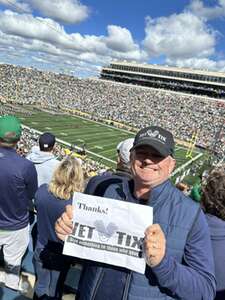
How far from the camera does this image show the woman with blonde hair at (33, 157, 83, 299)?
332 cm

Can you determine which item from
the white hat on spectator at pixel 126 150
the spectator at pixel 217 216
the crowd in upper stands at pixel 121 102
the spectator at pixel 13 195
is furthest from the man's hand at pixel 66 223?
the crowd in upper stands at pixel 121 102

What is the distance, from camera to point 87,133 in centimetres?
4969

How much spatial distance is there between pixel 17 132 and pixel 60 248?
48.1 inches

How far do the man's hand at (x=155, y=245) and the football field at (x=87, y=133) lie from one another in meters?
32.5

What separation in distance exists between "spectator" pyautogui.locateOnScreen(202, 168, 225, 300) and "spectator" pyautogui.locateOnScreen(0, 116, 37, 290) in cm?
175

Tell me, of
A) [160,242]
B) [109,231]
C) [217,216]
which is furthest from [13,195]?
[160,242]

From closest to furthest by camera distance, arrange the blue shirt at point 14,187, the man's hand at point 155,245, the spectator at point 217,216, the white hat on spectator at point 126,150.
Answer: the man's hand at point 155,245 < the spectator at point 217,216 < the white hat on spectator at point 126,150 < the blue shirt at point 14,187

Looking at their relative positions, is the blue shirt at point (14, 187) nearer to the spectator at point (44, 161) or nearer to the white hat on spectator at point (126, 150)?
the spectator at point (44, 161)

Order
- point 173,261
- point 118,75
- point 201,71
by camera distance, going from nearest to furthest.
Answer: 1. point 173,261
2. point 201,71
3. point 118,75

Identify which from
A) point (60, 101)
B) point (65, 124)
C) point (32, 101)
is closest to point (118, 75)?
point (60, 101)

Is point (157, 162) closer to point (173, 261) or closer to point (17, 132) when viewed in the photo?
point (173, 261)

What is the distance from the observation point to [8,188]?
3.49 meters

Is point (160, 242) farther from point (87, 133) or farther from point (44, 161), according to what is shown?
point (87, 133)

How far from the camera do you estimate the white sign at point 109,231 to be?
6.68ft
